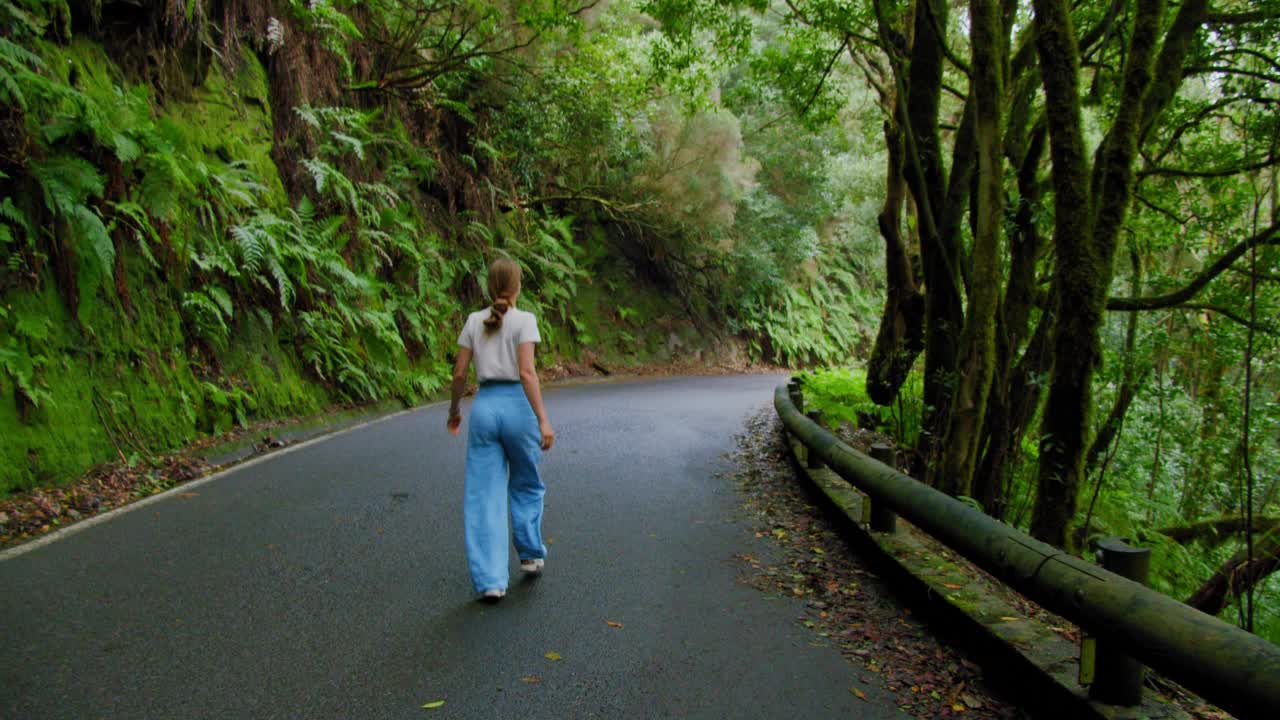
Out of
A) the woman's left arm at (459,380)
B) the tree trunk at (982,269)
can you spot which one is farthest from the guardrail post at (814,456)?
the woman's left arm at (459,380)

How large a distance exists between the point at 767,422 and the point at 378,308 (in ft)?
22.2

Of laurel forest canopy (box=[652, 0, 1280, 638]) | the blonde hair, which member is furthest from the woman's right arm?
laurel forest canopy (box=[652, 0, 1280, 638])

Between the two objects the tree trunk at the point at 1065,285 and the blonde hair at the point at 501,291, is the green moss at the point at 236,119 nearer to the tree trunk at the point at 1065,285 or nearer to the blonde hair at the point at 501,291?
the blonde hair at the point at 501,291

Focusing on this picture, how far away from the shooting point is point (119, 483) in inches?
273

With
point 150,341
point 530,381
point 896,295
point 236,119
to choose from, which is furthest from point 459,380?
point 896,295

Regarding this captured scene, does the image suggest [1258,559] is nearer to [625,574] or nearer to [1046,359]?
[1046,359]

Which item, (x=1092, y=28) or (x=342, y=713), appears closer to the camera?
(x=342, y=713)

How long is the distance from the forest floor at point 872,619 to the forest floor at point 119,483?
496cm

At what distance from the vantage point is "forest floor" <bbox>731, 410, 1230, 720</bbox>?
3.59m

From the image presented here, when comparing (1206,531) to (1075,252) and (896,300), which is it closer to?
(896,300)

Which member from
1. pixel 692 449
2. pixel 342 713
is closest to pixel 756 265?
pixel 692 449

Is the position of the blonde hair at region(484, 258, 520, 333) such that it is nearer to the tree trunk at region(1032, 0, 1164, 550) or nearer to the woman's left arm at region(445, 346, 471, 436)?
the woman's left arm at region(445, 346, 471, 436)

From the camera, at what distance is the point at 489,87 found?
62.3ft

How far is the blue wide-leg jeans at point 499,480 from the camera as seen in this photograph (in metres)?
4.71
